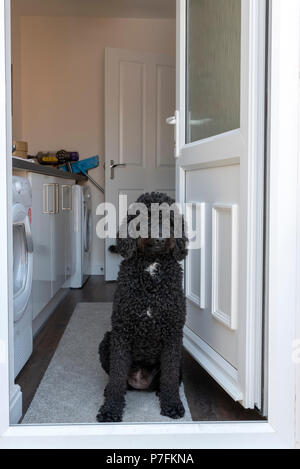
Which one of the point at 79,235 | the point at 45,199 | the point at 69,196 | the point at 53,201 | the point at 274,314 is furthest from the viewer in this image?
the point at 79,235

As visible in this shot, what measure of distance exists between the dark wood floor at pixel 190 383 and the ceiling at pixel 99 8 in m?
3.13

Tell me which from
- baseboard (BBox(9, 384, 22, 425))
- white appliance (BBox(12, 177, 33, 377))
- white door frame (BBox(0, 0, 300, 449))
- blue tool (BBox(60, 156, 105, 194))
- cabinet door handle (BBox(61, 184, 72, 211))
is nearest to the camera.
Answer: white door frame (BBox(0, 0, 300, 449))

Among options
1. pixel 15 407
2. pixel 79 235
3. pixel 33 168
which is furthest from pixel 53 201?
pixel 15 407

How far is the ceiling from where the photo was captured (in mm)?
4418

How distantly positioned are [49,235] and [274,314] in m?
1.99

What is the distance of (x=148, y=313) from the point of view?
5.25 feet

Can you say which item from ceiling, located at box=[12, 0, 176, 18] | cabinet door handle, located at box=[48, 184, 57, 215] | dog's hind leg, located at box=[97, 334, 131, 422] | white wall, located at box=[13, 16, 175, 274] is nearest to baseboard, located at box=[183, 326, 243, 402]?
dog's hind leg, located at box=[97, 334, 131, 422]

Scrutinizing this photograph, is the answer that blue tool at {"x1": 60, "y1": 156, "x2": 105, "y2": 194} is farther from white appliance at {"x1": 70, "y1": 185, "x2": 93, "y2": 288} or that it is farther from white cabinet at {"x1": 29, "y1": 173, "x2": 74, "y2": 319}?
white cabinet at {"x1": 29, "y1": 173, "x2": 74, "y2": 319}

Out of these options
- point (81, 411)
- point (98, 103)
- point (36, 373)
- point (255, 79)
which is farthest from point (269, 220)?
point (98, 103)

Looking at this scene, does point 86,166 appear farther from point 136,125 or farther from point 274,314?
point 274,314

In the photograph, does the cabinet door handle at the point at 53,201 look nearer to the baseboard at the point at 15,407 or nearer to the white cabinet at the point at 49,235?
the white cabinet at the point at 49,235

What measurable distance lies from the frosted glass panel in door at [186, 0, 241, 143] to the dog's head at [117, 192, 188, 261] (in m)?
0.41
